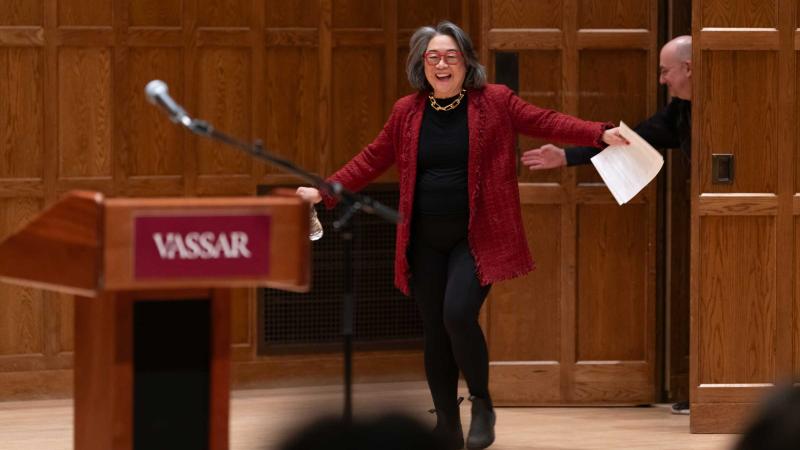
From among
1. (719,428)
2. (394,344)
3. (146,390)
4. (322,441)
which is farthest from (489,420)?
(322,441)

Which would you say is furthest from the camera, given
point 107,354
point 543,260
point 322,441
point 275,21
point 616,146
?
point 275,21

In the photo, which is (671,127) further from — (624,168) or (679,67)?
(624,168)

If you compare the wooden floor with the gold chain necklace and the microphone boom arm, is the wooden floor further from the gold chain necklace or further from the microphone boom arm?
the microphone boom arm

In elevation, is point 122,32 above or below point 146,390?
above

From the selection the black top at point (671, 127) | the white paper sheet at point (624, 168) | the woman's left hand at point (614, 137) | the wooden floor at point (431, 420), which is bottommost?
the wooden floor at point (431, 420)

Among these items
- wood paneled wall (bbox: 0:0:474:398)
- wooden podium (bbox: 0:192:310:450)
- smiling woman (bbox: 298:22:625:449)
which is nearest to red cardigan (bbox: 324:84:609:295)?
smiling woman (bbox: 298:22:625:449)

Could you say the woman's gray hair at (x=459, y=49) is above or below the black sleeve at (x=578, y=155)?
above

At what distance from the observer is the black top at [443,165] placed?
4.92 meters

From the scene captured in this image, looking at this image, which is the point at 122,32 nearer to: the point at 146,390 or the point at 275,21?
the point at 275,21

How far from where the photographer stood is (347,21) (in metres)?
6.57

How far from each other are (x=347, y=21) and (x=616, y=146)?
2047 mm

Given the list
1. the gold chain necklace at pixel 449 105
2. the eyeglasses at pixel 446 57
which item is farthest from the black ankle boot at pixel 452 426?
the eyeglasses at pixel 446 57

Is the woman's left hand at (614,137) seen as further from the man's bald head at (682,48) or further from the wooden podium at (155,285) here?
the wooden podium at (155,285)

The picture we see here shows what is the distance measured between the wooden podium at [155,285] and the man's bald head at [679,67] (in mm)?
2948
